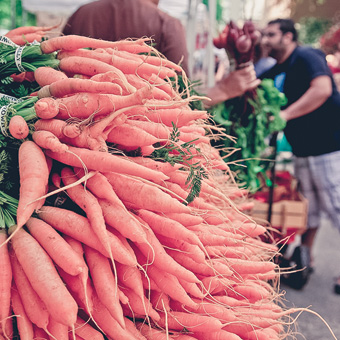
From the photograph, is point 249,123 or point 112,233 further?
point 249,123

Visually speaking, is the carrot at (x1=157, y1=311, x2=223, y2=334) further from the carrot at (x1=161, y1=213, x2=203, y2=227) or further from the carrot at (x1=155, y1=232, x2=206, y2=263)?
the carrot at (x1=161, y1=213, x2=203, y2=227)

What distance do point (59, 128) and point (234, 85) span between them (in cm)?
149

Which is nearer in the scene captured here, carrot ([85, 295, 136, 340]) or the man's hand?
carrot ([85, 295, 136, 340])

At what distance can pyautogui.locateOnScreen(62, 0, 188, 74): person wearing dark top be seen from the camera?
1.94 meters

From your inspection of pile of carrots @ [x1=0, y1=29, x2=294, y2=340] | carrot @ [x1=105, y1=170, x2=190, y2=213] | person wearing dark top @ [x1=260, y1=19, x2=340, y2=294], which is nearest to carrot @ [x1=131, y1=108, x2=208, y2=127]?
pile of carrots @ [x1=0, y1=29, x2=294, y2=340]

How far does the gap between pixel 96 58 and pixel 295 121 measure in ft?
7.96

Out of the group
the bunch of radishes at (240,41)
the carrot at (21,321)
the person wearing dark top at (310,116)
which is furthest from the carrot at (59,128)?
the person wearing dark top at (310,116)

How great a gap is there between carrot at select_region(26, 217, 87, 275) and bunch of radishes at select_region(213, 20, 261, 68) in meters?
1.71

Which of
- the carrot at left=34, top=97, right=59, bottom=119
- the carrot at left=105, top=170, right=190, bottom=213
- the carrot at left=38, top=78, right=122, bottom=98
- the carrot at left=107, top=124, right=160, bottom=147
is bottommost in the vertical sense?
the carrot at left=105, top=170, right=190, bottom=213

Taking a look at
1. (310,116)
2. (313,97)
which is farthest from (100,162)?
(310,116)

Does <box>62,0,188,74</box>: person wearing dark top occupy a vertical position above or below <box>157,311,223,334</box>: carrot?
above

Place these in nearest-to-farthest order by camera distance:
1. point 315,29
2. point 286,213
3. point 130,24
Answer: point 130,24 < point 286,213 < point 315,29

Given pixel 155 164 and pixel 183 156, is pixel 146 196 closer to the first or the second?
pixel 155 164

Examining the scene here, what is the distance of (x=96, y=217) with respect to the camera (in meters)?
0.92
